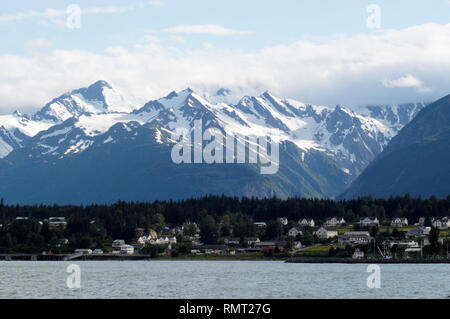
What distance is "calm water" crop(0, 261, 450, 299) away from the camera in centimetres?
11894

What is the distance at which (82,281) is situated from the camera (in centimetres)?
14338

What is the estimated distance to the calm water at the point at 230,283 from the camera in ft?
390

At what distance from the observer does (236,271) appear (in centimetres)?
16950

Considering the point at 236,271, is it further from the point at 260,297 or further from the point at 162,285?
the point at 260,297

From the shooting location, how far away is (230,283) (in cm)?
13725
